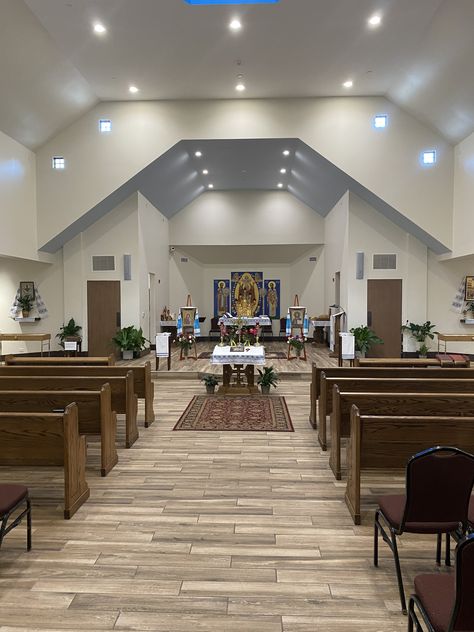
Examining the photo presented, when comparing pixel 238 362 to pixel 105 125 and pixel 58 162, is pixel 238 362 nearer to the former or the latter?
pixel 105 125

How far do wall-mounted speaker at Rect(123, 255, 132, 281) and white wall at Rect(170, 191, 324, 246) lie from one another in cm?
431

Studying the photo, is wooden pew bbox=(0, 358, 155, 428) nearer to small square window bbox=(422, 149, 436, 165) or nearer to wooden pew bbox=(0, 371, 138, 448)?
wooden pew bbox=(0, 371, 138, 448)

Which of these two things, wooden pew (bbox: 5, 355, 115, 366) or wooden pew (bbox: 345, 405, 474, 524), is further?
wooden pew (bbox: 5, 355, 115, 366)

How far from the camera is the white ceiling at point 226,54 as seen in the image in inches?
264

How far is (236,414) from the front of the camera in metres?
5.94

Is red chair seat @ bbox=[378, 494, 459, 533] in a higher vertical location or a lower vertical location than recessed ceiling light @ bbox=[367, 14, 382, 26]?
lower

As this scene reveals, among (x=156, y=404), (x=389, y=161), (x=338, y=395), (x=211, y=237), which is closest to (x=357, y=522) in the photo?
(x=338, y=395)

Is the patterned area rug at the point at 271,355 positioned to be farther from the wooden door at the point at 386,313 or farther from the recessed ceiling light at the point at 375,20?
the recessed ceiling light at the point at 375,20

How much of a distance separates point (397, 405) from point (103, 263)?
8.99 m

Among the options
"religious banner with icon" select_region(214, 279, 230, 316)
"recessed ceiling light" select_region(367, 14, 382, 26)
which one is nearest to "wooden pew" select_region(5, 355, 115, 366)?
"recessed ceiling light" select_region(367, 14, 382, 26)

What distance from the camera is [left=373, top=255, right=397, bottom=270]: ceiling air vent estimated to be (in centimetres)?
1104

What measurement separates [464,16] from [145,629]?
8.09 metres

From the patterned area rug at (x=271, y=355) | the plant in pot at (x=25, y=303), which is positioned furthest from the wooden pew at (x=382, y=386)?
the plant in pot at (x=25, y=303)

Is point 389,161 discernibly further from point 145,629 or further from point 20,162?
point 145,629
